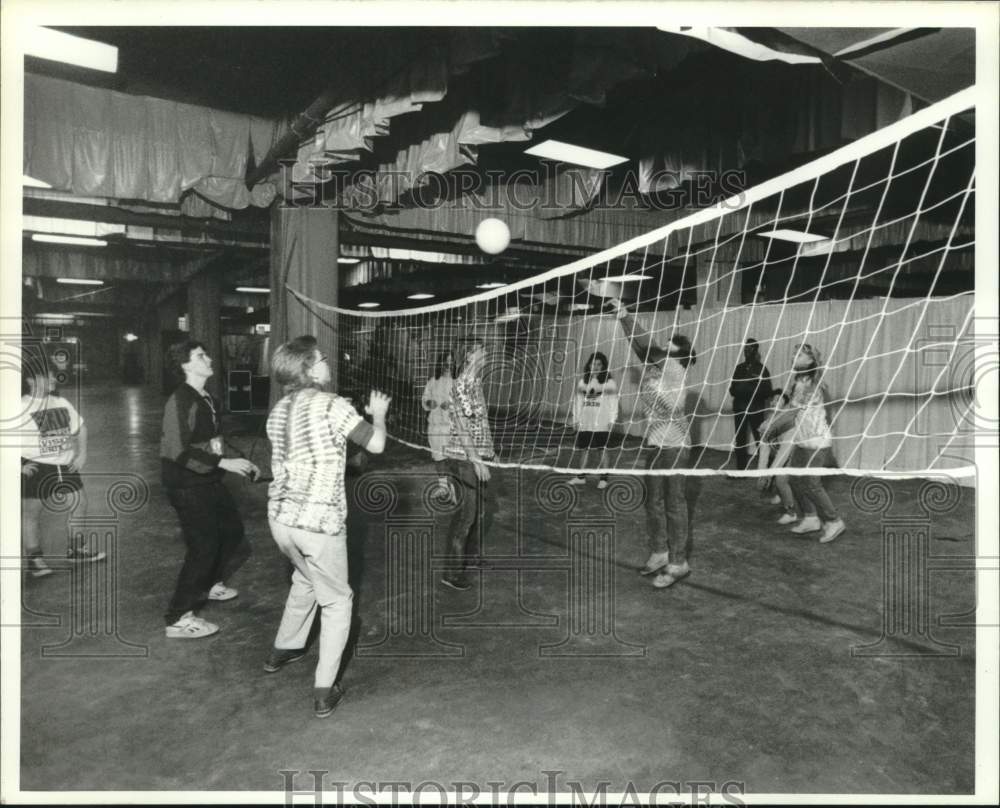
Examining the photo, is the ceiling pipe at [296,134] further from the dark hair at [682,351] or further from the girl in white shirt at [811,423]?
the girl in white shirt at [811,423]

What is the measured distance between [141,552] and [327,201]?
4102mm

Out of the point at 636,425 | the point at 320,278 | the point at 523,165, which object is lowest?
the point at 636,425

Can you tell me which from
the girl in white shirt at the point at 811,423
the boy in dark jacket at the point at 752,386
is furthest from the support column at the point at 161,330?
Answer: the girl in white shirt at the point at 811,423

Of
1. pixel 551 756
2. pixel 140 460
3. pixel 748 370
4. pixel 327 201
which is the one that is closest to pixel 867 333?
pixel 748 370

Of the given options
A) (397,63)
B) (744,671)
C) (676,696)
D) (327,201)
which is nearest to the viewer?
(676,696)

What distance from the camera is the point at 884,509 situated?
6.67 metres

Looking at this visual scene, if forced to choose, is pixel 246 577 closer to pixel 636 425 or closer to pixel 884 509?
pixel 884 509

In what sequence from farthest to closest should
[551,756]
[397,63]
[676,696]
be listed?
[397,63]
[676,696]
[551,756]

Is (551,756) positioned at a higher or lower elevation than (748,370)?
lower

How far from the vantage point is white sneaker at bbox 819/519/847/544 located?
5395 millimetres

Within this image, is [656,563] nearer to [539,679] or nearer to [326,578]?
[539,679]

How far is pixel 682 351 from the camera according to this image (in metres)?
4.57

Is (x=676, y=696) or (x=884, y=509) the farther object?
(x=884, y=509)

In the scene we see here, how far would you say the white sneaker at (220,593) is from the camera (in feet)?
13.7
